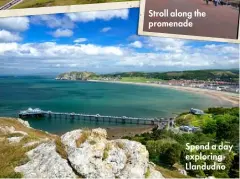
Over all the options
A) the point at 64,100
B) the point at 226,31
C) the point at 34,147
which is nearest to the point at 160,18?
the point at 226,31

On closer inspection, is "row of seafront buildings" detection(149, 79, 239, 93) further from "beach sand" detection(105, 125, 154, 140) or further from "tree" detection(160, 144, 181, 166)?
"tree" detection(160, 144, 181, 166)

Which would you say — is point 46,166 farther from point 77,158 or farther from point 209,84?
A: point 209,84

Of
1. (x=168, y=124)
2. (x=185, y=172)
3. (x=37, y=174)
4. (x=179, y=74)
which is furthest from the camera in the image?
(x=179, y=74)

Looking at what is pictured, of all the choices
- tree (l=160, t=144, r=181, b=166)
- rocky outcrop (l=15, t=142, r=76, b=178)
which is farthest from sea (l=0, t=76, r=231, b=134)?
rocky outcrop (l=15, t=142, r=76, b=178)

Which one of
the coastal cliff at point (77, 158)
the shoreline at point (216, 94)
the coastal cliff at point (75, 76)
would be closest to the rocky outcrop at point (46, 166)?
the coastal cliff at point (77, 158)

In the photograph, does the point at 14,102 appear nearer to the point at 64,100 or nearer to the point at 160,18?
the point at 64,100

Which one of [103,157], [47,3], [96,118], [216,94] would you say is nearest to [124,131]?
[96,118]

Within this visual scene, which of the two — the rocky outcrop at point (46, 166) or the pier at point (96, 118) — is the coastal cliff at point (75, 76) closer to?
the pier at point (96, 118)
